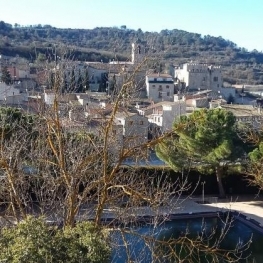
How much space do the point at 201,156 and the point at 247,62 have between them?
247 feet

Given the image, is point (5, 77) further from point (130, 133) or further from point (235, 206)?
point (130, 133)

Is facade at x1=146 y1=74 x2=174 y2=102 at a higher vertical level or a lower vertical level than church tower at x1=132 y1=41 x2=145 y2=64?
lower

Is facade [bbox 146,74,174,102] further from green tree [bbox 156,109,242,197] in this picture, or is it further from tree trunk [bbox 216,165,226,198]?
green tree [bbox 156,109,242,197]

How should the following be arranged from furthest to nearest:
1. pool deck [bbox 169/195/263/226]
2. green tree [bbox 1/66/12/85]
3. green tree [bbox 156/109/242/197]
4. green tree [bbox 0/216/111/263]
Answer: green tree [bbox 1/66/12/85], green tree [bbox 156/109/242/197], pool deck [bbox 169/195/263/226], green tree [bbox 0/216/111/263]

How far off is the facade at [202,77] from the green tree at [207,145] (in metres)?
32.8

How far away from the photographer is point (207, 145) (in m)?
14.4

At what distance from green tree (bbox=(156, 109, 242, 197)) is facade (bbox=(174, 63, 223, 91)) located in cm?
3279

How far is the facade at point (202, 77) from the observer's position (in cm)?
4709

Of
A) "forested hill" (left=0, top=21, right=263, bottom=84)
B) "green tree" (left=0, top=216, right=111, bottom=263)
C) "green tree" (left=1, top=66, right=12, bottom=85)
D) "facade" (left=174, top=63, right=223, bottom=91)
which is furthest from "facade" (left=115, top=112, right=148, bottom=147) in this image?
"forested hill" (left=0, top=21, right=263, bottom=84)

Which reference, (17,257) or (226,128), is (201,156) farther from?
(17,257)

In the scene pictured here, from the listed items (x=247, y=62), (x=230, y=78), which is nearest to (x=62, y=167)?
(x=230, y=78)

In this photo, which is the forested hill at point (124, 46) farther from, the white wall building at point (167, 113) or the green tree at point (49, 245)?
the green tree at point (49, 245)

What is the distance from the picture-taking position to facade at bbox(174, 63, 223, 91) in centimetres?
4709

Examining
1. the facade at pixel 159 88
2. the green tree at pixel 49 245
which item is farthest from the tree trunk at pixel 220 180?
the facade at pixel 159 88
